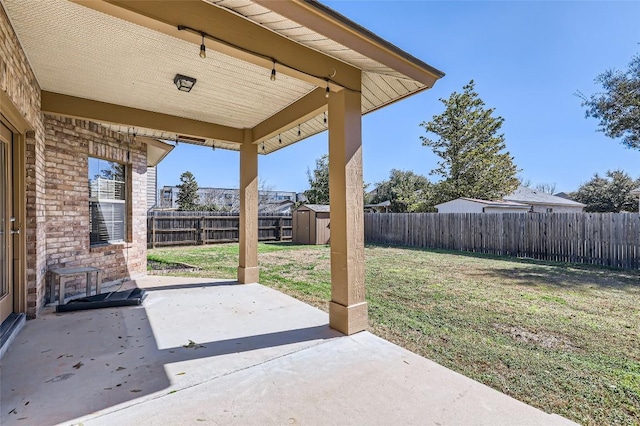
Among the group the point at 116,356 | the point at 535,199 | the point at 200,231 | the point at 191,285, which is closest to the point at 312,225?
the point at 200,231

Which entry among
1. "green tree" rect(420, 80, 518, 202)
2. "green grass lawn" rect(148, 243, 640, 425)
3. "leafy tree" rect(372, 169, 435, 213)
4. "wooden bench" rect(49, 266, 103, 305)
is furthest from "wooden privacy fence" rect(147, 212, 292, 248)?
"green tree" rect(420, 80, 518, 202)

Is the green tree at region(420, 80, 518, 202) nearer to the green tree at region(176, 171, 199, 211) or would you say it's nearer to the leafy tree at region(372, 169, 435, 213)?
the leafy tree at region(372, 169, 435, 213)

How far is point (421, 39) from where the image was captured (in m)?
9.02

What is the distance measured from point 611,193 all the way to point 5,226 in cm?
→ 3143

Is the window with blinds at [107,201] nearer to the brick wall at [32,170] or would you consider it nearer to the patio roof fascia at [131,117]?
the brick wall at [32,170]

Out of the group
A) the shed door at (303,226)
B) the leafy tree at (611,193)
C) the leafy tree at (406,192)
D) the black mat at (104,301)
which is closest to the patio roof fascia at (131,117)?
the black mat at (104,301)

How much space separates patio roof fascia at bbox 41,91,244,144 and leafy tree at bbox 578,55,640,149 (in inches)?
395

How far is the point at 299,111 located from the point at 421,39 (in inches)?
274

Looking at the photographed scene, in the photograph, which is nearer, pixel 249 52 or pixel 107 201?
pixel 249 52

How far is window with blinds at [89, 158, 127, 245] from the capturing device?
532 cm

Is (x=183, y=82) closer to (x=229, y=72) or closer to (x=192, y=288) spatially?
(x=229, y=72)

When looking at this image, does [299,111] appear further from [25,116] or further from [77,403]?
[77,403]

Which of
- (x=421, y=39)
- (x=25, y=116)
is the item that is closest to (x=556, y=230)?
(x=421, y=39)

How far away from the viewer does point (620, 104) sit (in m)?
8.28
